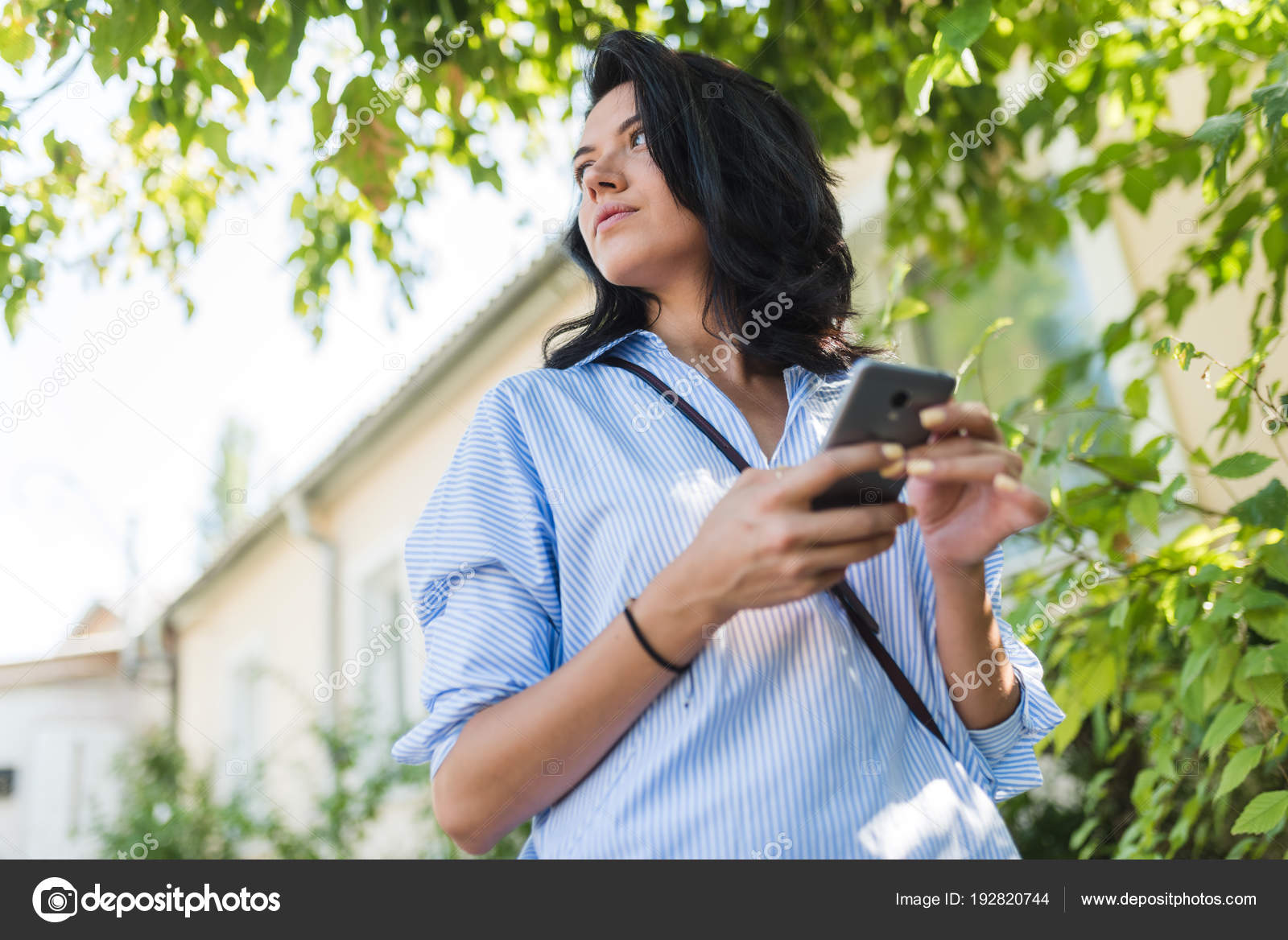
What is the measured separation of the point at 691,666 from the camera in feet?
3.49

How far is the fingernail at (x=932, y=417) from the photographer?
0.94m

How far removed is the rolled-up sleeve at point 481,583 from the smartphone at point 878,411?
342mm

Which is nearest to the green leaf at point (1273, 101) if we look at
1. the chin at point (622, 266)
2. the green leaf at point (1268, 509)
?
the green leaf at point (1268, 509)

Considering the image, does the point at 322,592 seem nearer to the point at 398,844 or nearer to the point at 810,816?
the point at 398,844

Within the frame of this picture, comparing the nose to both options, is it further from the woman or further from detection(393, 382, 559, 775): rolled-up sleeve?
detection(393, 382, 559, 775): rolled-up sleeve

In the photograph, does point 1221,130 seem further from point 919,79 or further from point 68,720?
point 68,720

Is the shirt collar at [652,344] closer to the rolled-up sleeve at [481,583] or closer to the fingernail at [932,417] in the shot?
the rolled-up sleeve at [481,583]

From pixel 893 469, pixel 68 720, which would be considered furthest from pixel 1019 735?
pixel 68 720

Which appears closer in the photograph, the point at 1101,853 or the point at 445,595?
the point at 445,595

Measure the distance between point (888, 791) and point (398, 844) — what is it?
257 inches

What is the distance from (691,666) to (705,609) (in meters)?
0.11
